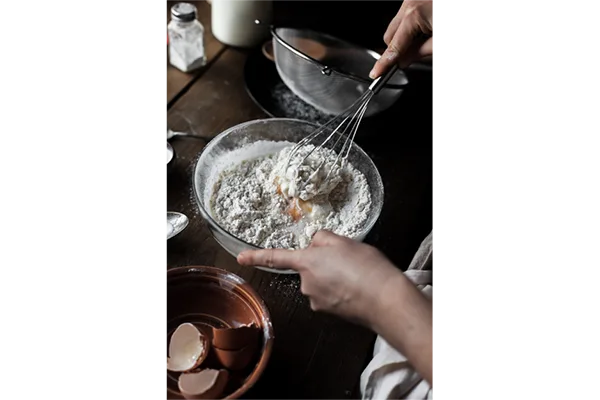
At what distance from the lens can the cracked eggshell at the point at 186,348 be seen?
2.18ft

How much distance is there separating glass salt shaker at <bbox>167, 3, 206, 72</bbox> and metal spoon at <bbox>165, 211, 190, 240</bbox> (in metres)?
0.40

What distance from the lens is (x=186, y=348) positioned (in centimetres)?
68

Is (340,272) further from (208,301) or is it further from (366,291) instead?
(208,301)

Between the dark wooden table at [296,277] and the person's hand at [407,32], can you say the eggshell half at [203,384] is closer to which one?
the dark wooden table at [296,277]

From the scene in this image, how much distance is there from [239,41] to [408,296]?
2.69ft

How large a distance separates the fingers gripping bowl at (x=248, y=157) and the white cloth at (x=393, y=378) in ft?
0.55

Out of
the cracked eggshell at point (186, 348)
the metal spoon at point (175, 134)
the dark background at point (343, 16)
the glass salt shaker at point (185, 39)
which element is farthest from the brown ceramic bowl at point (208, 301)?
the dark background at point (343, 16)

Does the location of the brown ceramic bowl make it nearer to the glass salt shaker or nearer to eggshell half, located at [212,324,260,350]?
eggshell half, located at [212,324,260,350]

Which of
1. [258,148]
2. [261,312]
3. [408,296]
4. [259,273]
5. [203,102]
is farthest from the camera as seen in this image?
[203,102]

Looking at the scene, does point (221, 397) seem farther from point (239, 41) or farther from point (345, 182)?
point (239, 41)

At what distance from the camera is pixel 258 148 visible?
98cm

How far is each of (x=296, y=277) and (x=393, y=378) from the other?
228mm
